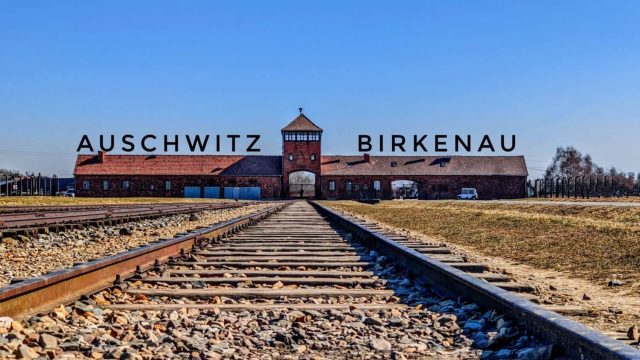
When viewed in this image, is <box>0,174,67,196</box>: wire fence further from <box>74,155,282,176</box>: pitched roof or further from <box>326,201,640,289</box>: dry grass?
<box>326,201,640,289</box>: dry grass

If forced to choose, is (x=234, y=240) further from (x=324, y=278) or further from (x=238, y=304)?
(x=238, y=304)

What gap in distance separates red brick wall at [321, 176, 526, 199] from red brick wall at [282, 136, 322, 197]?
357cm

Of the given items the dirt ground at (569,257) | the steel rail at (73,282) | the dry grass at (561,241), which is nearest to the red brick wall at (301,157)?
the dry grass at (561,241)

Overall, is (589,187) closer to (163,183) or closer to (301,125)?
(301,125)

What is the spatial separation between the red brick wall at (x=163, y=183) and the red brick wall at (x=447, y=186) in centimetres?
776

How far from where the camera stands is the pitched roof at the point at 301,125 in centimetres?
7331

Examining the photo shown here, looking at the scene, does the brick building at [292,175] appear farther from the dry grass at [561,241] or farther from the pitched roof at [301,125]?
the dry grass at [561,241]

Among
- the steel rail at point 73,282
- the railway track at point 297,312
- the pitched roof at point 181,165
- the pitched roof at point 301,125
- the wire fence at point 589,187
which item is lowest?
the railway track at point 297,312

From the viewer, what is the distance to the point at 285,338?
3.51m

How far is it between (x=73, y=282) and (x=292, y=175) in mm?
71196

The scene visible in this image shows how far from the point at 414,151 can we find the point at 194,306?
7581 cm

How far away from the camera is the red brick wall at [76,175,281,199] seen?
2849 inches

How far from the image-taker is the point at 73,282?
15.0 ft

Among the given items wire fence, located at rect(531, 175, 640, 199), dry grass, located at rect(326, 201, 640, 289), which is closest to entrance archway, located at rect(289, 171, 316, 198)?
wire fence, located at rect(531, 175, 640, 199)
